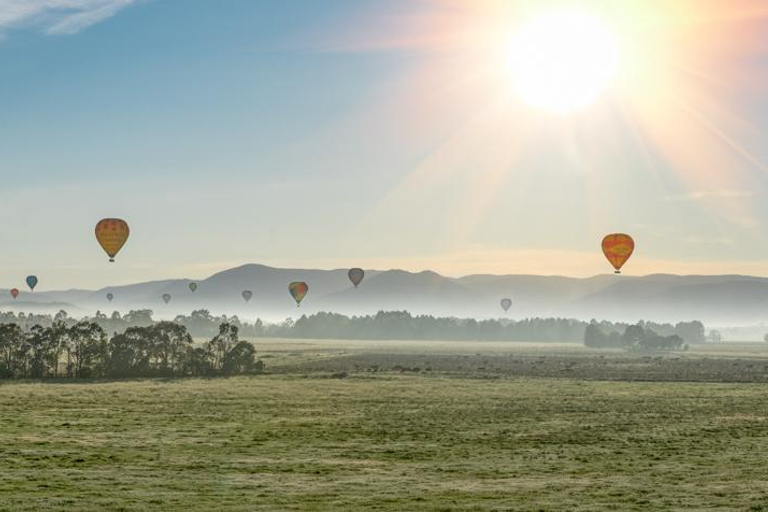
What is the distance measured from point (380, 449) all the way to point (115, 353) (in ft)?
296

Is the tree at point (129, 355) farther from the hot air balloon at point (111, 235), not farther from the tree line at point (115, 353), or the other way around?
the hot air balloon at point (111, 235)

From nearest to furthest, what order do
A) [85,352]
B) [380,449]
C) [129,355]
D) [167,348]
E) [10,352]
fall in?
[380,449]
[10,352]
[85,352]
[129,355]
[167,348]

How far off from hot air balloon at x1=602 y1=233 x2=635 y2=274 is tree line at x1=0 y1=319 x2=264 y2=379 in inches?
2379

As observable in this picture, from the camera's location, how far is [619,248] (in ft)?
520

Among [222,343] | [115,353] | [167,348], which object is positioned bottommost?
[115,353]

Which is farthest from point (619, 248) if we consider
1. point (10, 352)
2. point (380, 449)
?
point (380, 449)

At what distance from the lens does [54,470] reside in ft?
157

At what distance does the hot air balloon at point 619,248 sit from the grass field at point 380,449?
47.8 meters

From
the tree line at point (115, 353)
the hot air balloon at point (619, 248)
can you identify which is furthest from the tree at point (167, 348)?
the hot air balloon at point (619, 248)

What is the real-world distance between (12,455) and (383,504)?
2472 centimetres

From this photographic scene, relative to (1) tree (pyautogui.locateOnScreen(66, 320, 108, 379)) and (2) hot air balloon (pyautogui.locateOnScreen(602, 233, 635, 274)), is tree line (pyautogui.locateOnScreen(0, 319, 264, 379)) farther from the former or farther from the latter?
(2) hot air balloon (pyautogui.locateOnScreen(602, 233, 635, 274))

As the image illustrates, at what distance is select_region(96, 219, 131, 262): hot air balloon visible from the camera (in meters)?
147

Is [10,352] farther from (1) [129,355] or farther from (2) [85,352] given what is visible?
(1) [129,355]

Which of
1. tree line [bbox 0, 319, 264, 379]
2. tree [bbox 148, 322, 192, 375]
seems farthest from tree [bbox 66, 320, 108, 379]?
tree [bbox 148, 322, 192, 375]
